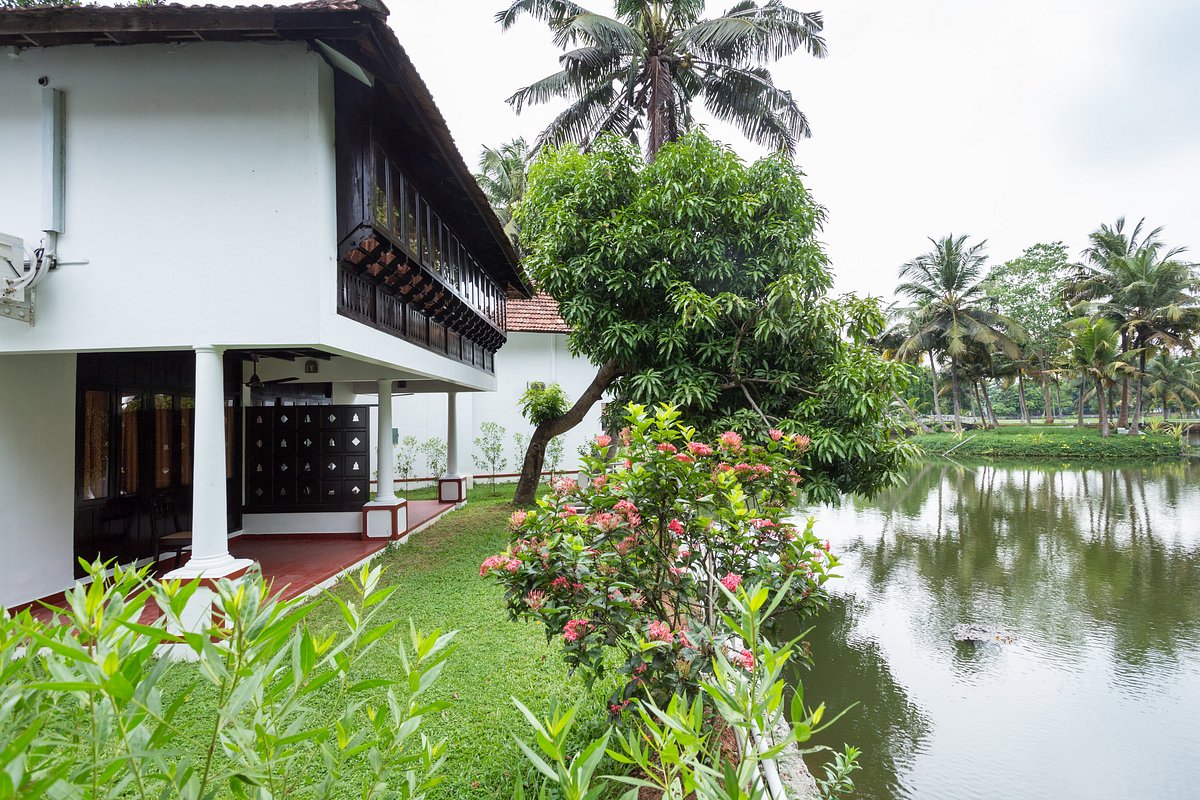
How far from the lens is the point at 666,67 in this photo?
12336mm

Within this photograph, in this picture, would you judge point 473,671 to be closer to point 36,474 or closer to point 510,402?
point 36,474

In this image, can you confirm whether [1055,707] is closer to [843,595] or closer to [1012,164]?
[843,595]

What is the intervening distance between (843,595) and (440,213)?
8304 millimetres

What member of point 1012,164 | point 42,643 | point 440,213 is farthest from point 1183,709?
point 1012,164

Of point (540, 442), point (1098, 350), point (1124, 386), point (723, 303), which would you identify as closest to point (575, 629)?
point (723, 303)

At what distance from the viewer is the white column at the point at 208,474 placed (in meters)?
5.20

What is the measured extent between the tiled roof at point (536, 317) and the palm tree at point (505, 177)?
371 centimetres

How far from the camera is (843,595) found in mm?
8773

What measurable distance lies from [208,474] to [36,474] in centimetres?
226

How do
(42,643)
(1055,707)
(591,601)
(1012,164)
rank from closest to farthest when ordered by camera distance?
(42,643), (591,601), (1055,707), (1012,164)

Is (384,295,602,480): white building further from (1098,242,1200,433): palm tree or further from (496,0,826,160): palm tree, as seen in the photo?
(1098,242,1200,433): palm tree

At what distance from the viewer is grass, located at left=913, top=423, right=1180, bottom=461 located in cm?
2623

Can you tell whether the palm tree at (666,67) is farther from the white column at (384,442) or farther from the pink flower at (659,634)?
the pink flower at (659,634)

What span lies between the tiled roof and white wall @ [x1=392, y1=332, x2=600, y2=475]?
1.43 ft
